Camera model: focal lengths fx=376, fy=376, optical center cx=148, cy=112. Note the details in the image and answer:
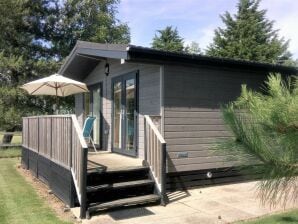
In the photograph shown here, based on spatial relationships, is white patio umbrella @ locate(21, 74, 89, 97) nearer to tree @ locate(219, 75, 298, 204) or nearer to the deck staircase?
the deck staircase

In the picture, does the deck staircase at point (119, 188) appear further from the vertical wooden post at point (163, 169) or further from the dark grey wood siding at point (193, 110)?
the dark grey wood siding at point (193, 110)

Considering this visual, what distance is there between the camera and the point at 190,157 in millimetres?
7527

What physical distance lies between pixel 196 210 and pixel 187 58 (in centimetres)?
281

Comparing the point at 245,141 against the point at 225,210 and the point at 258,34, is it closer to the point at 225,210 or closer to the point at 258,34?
the point at 225,210

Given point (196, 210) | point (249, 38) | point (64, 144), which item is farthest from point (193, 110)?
Answer: point (249, 38)

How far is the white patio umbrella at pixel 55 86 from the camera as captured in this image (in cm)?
884

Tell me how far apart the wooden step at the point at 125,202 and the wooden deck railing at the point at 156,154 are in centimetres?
18

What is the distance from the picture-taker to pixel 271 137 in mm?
2256

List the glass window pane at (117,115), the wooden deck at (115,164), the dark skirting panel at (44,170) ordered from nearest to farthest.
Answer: the wooden deck at (115,164)
the dark skirting panel at (44,170)
the glass window pane at (117,115)

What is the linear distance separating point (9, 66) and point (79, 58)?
727 cm

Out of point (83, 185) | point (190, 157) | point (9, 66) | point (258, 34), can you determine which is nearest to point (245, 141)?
point (83, 185)

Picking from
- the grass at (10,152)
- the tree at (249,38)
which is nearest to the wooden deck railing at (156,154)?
the grass at (10,152)

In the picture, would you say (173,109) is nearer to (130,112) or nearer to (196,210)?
(130,112)

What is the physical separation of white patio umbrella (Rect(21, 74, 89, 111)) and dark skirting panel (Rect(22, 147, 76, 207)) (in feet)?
→ 5.38
